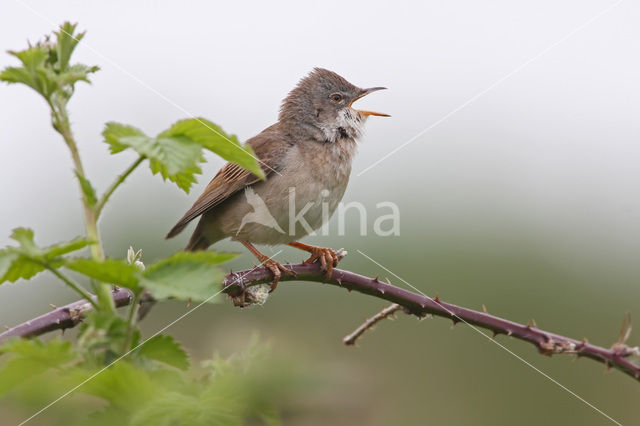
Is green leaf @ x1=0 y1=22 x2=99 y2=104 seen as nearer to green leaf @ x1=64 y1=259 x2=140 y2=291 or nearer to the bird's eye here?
green leaf @ x1=64 y1=259 x2=140 y2=291

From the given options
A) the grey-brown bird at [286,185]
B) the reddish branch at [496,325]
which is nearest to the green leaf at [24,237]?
the reddish branch at [496,325]

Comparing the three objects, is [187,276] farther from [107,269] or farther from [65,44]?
[65,44]

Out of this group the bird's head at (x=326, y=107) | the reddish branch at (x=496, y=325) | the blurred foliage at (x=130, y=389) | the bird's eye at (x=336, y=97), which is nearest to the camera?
the blurred foliage at (x=130, y=389)

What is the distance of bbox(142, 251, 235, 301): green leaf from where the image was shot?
87 cm

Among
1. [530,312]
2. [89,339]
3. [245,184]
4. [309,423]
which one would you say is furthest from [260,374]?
[530,312]

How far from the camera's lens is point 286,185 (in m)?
4.41

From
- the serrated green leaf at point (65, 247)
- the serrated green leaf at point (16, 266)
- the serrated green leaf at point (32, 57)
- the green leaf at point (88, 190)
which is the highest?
the serrated green leaf at point (32, 57)

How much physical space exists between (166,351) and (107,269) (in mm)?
173

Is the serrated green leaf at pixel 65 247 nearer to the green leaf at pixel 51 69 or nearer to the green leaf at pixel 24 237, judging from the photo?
the green leaf at pixel 24 237

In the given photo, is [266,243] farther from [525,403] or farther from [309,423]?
[309,423]

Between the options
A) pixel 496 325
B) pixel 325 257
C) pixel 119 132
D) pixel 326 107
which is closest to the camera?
pixel 119 132

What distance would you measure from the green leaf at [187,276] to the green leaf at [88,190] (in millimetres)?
143


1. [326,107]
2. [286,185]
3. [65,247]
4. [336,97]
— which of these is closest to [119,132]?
[65,247]

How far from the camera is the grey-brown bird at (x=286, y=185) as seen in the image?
4383mm
